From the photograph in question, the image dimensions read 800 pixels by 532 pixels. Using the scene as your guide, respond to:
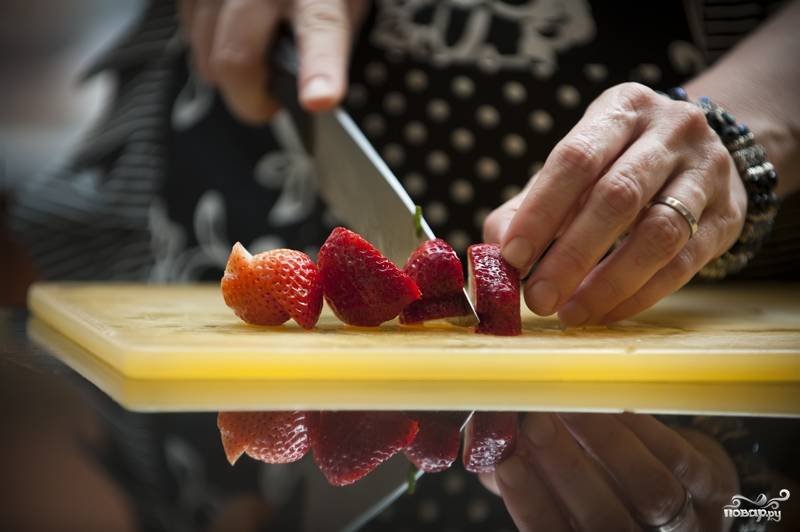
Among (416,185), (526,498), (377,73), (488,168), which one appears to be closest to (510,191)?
(488,168)

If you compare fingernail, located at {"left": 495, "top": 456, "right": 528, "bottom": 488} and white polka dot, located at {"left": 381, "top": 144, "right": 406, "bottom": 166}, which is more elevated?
A: fingernail, located at {"left": 495, "top": 456, "right": 528, "bottom": 488}

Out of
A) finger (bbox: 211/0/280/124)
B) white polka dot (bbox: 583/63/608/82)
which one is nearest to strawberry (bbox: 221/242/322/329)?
finger (bbox: 211/0/280/124)

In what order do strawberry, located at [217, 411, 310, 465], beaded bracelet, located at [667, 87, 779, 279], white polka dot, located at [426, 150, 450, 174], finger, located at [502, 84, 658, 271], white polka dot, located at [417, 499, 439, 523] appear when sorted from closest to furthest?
white polka dot, located at [417, 499, 439, 523]
strawberry, located at [217, 411, 310, 465]
finger, located at [502, 84, 658, 271]
beaded bracelet, located at [667, 87, 779, 279]
white polka dot, located at [426, 150, 450, 174]

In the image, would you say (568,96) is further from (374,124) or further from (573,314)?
(573,314)

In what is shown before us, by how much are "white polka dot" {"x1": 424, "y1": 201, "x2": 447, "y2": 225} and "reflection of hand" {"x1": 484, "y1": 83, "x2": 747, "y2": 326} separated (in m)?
0.51

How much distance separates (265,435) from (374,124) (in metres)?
0.92

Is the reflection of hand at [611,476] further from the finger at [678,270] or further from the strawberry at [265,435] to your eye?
the finger at [678,270]

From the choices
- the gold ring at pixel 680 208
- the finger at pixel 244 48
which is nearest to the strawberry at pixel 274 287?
the gold ring at pixel 680 208

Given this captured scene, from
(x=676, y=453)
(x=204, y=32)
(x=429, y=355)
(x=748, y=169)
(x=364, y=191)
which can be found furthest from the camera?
(x=204, y=32)

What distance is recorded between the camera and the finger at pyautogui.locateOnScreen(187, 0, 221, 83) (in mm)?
1450

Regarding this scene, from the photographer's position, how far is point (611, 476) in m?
0.52

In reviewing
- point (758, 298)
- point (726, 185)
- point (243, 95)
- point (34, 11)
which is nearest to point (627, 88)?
point (726, 185)

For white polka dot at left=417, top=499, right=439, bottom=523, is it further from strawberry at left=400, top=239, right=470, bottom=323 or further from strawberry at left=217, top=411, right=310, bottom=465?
strawberry at left=400, top=239, right=470, bottom=323

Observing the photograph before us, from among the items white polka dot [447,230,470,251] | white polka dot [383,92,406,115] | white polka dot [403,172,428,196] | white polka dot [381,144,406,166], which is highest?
white polka dot [383,92,406,115]
